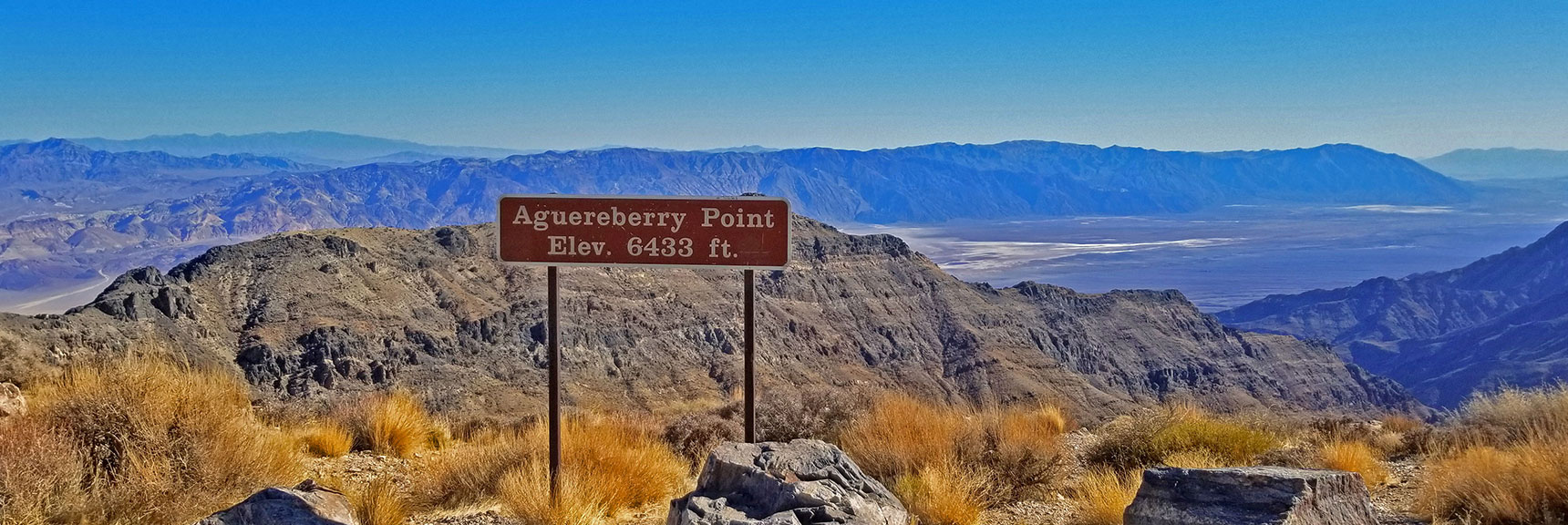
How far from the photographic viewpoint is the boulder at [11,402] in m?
7.57

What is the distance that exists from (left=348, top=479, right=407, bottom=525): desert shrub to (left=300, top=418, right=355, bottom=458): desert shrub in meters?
2.60

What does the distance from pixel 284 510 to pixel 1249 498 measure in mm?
4948

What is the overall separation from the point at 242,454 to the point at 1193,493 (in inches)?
225

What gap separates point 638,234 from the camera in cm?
671

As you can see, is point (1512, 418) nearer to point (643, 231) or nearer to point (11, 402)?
point (643, 231)

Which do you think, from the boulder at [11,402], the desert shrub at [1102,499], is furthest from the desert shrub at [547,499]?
the boulder at [11,402]

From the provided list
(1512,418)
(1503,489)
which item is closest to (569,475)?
(1503,489)

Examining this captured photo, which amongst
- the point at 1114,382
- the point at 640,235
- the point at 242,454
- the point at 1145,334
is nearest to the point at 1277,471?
the point at 640,235

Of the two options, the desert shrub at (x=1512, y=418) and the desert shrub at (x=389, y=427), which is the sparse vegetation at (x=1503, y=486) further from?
the desert shrub at (x=389, y=427)

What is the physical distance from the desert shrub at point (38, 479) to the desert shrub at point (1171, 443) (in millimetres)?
7007

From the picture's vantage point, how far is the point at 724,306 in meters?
76.9

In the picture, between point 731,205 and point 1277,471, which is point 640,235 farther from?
point 1277,471

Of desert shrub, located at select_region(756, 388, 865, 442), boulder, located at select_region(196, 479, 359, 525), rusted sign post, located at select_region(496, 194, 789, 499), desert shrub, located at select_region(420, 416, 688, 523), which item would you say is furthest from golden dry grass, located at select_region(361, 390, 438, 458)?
boulder, located at select_region(196, 479, 359, 525)

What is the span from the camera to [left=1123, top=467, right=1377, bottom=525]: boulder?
5.08m
